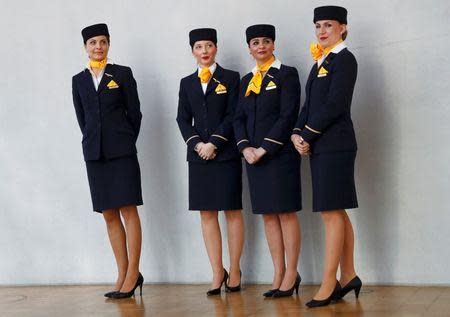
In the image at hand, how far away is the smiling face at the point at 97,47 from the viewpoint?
18.1 ft

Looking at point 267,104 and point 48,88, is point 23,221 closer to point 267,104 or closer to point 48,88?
point 48,88

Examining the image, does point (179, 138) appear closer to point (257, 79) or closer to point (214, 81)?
point (214, 81)

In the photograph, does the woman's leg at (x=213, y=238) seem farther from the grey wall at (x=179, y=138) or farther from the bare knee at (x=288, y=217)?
the bare knee at (x=288, y=217)

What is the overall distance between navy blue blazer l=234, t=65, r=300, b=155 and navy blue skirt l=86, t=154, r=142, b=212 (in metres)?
0.74

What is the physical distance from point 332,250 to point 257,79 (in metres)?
1.15

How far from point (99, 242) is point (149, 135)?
0.87 metres

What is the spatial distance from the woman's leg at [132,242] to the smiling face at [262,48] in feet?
4.00

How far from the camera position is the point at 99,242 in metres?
6.36

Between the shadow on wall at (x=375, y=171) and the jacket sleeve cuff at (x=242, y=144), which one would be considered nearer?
the jacket sleeve cuff at (x=242, y=144)

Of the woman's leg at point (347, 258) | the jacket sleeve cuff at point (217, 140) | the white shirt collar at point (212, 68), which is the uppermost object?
the white shirt collar at point (212, 68)

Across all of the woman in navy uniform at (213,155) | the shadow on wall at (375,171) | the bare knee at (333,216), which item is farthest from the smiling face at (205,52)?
the bare knee at (333,216)

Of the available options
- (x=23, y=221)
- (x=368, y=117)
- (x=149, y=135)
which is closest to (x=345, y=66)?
(x=368, y=117)

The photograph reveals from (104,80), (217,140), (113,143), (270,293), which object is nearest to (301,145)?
(217,140)

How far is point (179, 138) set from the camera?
607 centimetres
